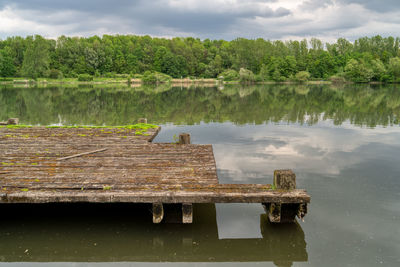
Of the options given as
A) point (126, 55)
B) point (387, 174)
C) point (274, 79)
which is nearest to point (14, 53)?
point (126, 55)

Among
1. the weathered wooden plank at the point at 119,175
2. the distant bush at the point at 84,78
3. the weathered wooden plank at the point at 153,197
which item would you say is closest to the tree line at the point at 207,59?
the distant bush at the point at 84,78

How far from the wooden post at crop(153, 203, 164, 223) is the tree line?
273 feet

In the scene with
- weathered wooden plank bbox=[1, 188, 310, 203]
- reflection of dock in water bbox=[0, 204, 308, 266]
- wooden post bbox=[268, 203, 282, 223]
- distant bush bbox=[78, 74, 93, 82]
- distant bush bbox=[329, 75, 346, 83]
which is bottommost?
reflection of dock in water bbox=[0, 204, 308, 266]

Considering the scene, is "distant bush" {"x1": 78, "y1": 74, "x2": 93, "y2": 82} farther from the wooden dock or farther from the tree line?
the wooden dock

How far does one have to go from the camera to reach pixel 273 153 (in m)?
11.2

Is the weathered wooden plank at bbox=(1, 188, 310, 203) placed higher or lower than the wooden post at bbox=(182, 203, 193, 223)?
higher

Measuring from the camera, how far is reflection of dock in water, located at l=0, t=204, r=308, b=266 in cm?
500

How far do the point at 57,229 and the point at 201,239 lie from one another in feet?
8.61

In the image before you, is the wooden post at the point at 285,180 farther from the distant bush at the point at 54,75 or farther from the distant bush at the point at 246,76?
the distant bush at the point at 54,75

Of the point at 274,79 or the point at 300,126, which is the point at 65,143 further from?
the point at 274,79

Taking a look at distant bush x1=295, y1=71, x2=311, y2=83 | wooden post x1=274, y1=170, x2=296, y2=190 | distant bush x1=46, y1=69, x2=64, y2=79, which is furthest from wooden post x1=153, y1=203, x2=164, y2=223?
distant bush x1=295, y1=71, x2=311, y2=83

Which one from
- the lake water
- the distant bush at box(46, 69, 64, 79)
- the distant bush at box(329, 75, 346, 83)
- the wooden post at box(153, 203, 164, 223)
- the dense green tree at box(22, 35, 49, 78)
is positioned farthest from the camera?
the distant bush at box(329, 75, 346, 83)

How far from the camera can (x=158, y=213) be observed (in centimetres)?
552

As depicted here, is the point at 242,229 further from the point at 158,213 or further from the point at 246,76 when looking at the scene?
the point at 246,76
